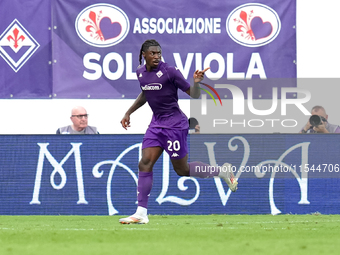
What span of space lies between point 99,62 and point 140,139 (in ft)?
9.27

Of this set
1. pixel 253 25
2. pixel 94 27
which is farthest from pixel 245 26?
pixel 94 27

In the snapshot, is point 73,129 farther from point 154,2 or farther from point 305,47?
point 305,47

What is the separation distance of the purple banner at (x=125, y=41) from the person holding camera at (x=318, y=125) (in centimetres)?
146

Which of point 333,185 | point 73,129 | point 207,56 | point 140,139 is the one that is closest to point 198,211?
point 140,139

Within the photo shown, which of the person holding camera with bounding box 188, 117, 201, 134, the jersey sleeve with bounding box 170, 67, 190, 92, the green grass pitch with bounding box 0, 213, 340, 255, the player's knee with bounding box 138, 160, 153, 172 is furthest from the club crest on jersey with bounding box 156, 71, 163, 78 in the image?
the person holding camera with bounding box 188, 117, 201, 134

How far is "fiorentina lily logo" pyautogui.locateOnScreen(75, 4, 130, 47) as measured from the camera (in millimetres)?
11773

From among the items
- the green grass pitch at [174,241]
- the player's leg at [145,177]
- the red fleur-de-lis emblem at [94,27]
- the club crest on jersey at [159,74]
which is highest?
the red fleur-de-lis emblem at [94,27]

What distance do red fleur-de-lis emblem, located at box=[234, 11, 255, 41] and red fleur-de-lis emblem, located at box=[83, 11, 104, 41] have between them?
2394mm

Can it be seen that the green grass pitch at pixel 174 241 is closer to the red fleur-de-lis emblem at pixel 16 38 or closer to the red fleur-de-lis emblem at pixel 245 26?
the red fleur-de-lis emblem at pixel 245 26

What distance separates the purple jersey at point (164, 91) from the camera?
693 centimetres

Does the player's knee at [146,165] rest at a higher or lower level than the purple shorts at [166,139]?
lower

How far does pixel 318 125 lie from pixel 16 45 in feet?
17.8

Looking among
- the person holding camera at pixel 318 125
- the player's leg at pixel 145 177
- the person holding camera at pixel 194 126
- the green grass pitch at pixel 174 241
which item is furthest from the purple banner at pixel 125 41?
the green grass pitch at pixel 174 241

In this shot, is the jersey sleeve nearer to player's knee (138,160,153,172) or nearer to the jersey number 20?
the jersey number 20
